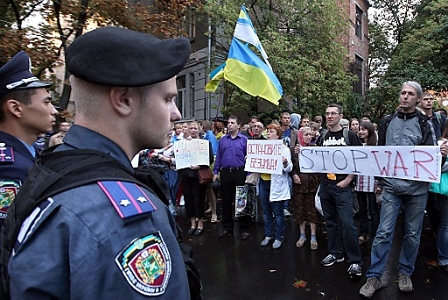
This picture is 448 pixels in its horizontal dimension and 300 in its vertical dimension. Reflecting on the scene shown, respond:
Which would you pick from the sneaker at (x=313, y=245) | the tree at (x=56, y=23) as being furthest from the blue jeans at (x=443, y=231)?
the tree at (x=56, y=23)

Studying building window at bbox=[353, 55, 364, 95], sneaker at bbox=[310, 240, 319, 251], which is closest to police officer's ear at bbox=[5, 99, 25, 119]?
sneaker at bbox=[310, 240, 319, 251]

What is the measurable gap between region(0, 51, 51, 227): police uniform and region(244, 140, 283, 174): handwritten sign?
3904mm

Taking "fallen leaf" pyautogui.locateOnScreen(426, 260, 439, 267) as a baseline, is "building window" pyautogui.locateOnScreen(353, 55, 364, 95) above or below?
above

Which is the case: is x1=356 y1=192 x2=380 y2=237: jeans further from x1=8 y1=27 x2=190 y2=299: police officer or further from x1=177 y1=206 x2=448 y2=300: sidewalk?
x1=8 y1=27 x2=190 y2=299: police officer

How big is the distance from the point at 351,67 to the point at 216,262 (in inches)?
713

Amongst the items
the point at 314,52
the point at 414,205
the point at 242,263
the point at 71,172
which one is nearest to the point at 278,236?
the point at 242,263

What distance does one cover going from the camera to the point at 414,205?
3744mm

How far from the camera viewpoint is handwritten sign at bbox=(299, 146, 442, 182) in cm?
366

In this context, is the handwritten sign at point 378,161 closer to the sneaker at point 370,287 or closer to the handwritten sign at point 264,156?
the handwritten sign at point 264,156

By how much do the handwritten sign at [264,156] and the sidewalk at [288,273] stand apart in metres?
1.27

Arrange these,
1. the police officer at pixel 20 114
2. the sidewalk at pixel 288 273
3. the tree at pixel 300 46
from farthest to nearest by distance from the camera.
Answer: the tree at pixel 300 46 → the sidewalk at pixel 288 273 → the police officer at pixel 20 114

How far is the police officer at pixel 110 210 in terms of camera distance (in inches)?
31.1

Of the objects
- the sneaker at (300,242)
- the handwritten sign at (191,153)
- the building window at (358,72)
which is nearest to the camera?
the sneaker at (300,242)

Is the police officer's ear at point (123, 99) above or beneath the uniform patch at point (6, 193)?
above
